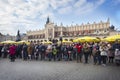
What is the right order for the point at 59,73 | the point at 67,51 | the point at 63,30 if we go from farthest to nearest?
the point at 63,30 < the point at 67,51 < the point at 59,73

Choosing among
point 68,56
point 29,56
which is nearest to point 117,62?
point 68,56

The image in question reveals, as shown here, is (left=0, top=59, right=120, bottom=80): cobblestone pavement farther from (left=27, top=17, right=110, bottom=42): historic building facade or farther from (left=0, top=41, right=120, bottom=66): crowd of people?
(left=27, top=17, right=110, bottom=42): historic building facade

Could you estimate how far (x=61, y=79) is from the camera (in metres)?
9.66

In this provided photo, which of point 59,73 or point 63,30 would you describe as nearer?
point 59,73

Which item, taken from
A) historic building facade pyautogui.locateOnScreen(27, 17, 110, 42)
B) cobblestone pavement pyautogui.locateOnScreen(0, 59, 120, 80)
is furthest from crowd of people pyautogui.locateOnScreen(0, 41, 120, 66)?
historic building facade pyautogui.locateOnScreen(27, 17, 110, 42)

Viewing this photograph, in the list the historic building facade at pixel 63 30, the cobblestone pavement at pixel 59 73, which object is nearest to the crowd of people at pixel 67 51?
the cobblestone pavement at pixel 59 73

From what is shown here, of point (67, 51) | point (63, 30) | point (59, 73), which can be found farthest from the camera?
point (63, 30)

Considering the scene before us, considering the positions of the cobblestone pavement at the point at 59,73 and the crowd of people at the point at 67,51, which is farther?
the crowd of people at the point at 67,51

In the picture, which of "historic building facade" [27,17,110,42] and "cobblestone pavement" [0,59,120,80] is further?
"historic building facade" [27,17,110,42]

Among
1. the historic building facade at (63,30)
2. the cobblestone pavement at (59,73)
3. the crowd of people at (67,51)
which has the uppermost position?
the historic building facade at (63,30)

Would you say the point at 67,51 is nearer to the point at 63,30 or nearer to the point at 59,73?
the point at 59,73

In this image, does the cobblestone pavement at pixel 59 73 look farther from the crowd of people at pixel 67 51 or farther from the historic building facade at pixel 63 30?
the historic building facade at pixel 63 30

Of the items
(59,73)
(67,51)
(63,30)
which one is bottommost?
(59,73)

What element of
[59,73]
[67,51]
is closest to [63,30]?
[67,51]
